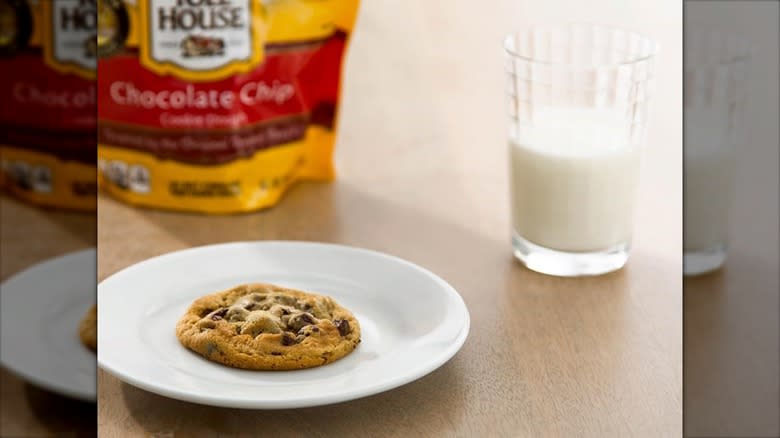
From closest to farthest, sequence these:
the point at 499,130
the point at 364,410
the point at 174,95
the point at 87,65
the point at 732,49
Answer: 1. the point at 87,65
2. the point at 364,410
3. the point at 732,49
4. the point at 174,95
5. the point at 499,130

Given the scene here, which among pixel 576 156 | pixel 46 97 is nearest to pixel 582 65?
pixel 576 156

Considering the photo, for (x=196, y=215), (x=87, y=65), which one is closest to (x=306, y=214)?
(x=196, y=215)

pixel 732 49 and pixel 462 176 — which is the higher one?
pixel 732 49

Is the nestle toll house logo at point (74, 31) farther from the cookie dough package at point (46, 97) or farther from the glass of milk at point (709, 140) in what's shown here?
the glass of milk at point (709, 140)

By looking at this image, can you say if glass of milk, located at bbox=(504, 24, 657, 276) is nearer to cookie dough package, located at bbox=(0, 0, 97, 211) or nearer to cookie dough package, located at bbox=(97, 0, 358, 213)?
cookie dough package, located at bbox=(97, 0, 358, 213)

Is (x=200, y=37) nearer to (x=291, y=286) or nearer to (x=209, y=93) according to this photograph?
(x=209, y=93)

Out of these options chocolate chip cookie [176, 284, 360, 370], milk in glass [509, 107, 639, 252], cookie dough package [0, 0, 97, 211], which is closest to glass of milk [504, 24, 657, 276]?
milk in glass [509, 107, 639, 252]

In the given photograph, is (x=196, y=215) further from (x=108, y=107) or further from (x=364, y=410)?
(x=364, y=410)
